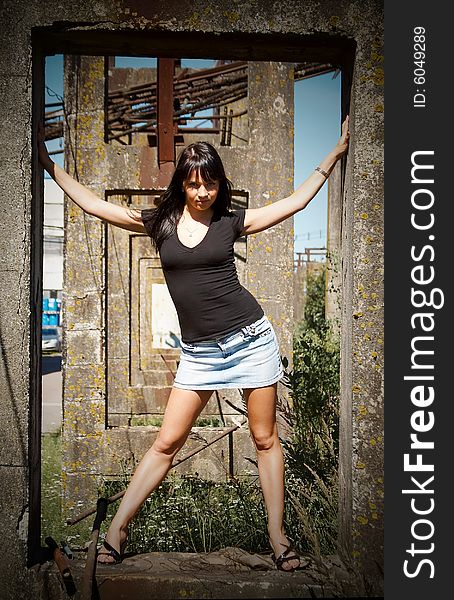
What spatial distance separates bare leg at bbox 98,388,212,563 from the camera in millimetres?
3373

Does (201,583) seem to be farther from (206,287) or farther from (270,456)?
(206,287)

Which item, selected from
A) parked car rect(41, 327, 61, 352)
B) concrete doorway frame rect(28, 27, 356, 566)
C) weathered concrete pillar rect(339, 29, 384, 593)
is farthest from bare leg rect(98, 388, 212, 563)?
parked car rect(41, 327, 61, 352)

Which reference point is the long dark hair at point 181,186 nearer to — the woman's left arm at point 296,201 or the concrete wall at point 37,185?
the woman's left arm at point 296,201

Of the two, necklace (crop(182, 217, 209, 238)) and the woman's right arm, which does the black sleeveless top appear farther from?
the woman's right arm

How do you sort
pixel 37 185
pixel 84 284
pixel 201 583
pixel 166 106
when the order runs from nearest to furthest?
pixel 201 583 → pixel 37 185 → pixel 166 106 → pixel 84 284

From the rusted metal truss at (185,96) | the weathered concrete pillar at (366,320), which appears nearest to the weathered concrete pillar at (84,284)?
the rusted metal truss at (185,96)

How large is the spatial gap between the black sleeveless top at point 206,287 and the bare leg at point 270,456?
0.37 meters

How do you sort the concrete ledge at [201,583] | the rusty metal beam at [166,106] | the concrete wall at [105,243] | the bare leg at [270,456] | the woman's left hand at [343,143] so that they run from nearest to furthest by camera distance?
the concrete ledge at [201,583] < the bare leg at [270,456] < the woman's left hand at [343,143] < the rusty metal beam at [166,106] < the concrete wall at [105,243]

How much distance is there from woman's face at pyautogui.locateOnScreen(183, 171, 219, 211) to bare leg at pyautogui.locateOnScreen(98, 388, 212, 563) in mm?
922

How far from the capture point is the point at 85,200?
3.47 m

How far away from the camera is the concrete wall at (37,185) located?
10.9ft

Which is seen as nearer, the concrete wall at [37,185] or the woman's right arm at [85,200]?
the concrete wall at [37,185]

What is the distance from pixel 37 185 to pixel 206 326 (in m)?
1.09

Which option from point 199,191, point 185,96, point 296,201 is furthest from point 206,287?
point 185,96
